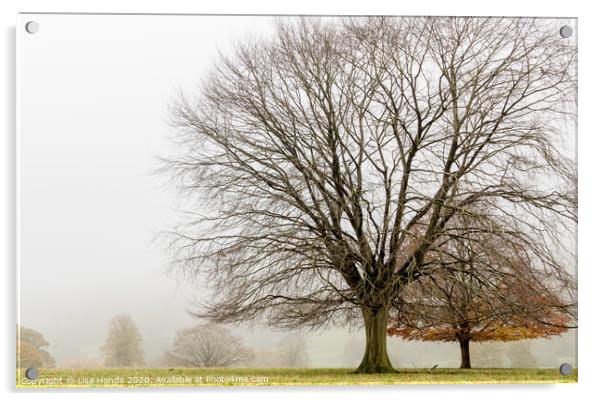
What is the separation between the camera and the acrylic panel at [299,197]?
8.41 m

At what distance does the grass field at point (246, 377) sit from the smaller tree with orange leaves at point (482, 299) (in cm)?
36

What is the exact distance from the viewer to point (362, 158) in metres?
8.70

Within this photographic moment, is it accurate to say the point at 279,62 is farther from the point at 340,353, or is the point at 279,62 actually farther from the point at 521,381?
the point at 521,381

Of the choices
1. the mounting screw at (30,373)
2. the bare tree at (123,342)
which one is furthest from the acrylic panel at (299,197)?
the mounting screw at (30,373)

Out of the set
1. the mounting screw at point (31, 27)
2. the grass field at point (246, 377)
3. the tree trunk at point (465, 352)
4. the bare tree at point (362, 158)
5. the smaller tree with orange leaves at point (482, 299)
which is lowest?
the grass field at point (246, 377)

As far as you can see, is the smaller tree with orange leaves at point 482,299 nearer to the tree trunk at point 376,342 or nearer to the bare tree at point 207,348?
the tree trunk at point 376,342

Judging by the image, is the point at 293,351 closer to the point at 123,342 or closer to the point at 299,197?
the point at 299,197

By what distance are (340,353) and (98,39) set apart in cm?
444

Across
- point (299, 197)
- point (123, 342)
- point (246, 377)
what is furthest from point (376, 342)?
point (123, 342)

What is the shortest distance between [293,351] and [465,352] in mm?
1956

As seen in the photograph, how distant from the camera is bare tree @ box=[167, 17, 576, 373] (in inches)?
338

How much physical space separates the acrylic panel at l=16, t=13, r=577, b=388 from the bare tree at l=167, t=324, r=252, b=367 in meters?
0.02

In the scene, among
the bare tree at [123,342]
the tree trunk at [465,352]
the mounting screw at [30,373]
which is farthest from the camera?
the tree trunk at [465,352]

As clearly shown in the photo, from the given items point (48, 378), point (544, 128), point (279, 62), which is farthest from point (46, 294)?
point (544, 128)
